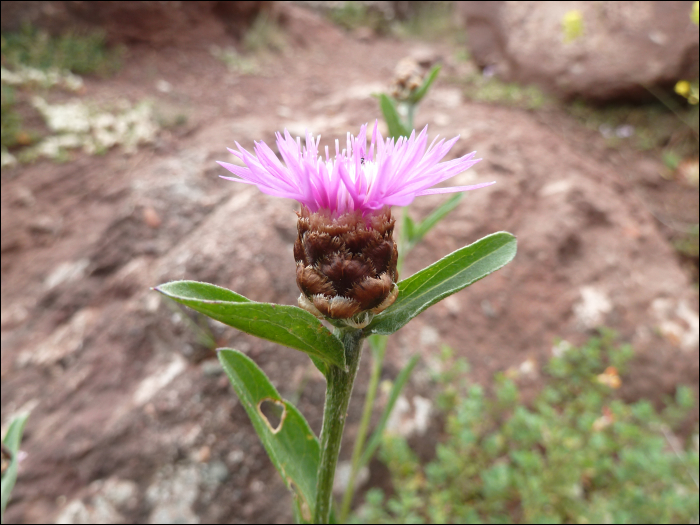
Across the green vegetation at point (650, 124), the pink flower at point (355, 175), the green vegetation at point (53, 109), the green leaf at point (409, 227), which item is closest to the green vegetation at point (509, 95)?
the green vegetation at point (650, 124)

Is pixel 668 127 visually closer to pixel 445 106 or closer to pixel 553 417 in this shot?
pixel 445 106

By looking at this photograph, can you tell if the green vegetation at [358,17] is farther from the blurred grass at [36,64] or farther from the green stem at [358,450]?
the green stem at [358,450]

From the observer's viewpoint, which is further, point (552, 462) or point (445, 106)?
point (445, 106)

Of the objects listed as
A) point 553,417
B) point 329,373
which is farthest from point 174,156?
point 553,417

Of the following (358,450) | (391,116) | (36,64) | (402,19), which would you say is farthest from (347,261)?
(402,19)

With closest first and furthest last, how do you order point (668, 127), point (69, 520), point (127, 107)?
1. point (69, 520)
2. point (127, 107)
3. point (668, 127)

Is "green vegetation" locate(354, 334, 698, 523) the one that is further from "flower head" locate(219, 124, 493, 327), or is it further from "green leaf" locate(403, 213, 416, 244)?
"flower head" locate(219, 124, 493, 327)
